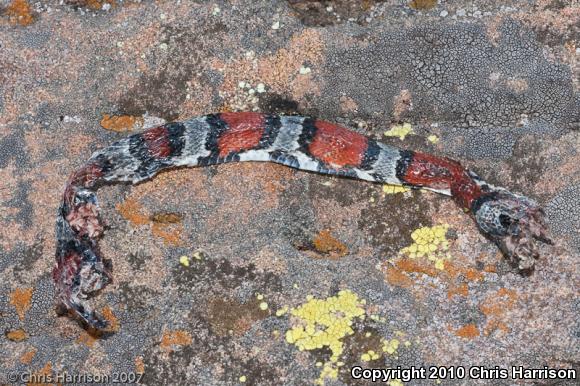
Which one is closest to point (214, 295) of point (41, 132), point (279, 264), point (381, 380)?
point (279, 264)

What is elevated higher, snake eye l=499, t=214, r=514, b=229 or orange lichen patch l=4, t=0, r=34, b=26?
orange lichen patch l=4, t=0, r=34, b=26

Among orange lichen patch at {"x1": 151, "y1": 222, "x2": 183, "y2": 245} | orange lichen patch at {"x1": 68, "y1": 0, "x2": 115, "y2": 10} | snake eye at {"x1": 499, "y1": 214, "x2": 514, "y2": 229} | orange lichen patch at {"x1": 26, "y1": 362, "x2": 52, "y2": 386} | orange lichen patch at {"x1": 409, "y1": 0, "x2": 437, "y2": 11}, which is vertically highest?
orange lichen patch at {"x1": 409, "y1": 0, "x2": 437, "y2": 11}

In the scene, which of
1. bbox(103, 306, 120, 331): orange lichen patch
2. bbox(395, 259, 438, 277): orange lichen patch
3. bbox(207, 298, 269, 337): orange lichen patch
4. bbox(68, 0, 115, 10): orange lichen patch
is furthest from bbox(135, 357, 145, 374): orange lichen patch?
bbox(68, 0, 115, 10): orange lichen patch

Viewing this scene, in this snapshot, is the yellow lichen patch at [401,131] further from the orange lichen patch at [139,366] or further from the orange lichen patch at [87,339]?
the orange lichen patch at [87,339]

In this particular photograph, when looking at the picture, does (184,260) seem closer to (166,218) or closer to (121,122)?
(166,218)

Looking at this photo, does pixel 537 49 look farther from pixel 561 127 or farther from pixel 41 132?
pixel 41 132

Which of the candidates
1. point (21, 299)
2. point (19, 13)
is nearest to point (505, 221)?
point (21, 299)

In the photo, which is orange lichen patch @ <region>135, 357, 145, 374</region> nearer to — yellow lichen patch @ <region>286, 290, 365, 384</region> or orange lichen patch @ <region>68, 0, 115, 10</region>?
yellow lichen patch @ <region>286, 290, 365, 384</region>
